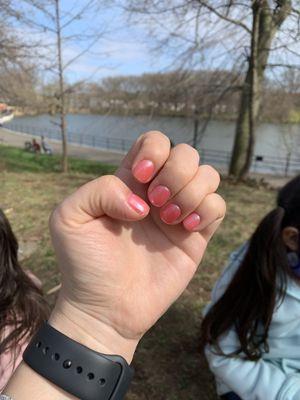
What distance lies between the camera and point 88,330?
1.11m

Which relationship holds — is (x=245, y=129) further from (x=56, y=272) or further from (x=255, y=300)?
(x=255, y=300)

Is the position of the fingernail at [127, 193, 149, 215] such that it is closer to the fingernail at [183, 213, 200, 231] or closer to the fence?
the fingernail at [183, 213, 200, 231]

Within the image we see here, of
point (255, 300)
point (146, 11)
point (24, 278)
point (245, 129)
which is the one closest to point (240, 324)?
point (255, 300)

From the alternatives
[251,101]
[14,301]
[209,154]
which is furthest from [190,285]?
[209,154]

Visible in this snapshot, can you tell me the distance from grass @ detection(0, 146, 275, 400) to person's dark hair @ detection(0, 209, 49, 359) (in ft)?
3.86

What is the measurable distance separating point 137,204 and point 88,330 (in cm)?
41

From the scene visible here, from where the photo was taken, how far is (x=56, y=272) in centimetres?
423

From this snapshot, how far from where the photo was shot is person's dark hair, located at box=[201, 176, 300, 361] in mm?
1896

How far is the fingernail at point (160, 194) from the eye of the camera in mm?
914

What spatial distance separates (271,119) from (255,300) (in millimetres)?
9313

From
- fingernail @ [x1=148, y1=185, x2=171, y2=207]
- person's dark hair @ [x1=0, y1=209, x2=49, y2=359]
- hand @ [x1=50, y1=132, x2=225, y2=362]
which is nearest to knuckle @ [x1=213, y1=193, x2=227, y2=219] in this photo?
hand @ [x1=50, y1=132, x2=225, y2=362]

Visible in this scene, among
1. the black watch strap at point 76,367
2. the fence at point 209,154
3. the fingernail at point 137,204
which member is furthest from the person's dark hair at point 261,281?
the fence at point 209,154

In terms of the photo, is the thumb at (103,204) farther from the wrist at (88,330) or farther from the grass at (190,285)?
the grass at (190,285)

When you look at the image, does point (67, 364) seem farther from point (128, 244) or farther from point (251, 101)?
point (251, 101)
